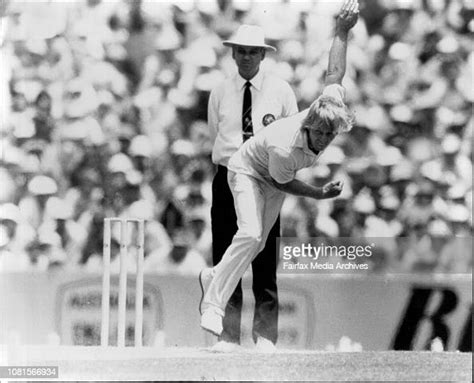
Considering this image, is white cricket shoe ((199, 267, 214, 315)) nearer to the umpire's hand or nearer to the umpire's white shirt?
the umpire's white shirt

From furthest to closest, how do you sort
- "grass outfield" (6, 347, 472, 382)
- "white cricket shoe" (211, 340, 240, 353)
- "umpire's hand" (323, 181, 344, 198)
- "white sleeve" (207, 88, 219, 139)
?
"white sleeve" (207, 88, 219, 139), "white cricket shoe" (211, 340, 240, 353), "umpire's hand" (323, 181, 344, 198), "grass outfield" (6, 347, 472, 382)

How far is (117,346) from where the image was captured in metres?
6.50

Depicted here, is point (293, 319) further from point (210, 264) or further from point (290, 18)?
point (290, 18)

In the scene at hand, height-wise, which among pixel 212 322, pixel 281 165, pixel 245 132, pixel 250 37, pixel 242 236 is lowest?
pixel 212 322

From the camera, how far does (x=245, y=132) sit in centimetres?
656

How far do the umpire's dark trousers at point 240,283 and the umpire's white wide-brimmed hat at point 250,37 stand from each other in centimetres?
65

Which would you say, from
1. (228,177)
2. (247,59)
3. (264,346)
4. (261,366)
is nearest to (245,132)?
(228,177)

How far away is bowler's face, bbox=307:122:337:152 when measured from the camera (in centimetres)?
618

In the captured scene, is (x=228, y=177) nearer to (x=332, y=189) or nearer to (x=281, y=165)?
(x=281, y=165)

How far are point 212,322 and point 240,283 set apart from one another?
302 mm

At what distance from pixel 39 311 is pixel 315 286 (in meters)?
1.44

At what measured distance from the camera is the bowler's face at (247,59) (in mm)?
6566

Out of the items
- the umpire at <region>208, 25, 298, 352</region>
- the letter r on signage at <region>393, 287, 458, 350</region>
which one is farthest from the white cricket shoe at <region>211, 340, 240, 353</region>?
the letter r on signage at <region>393, 287, 458, 350</region>

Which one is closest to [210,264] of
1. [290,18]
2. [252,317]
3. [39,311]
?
[252,317]
